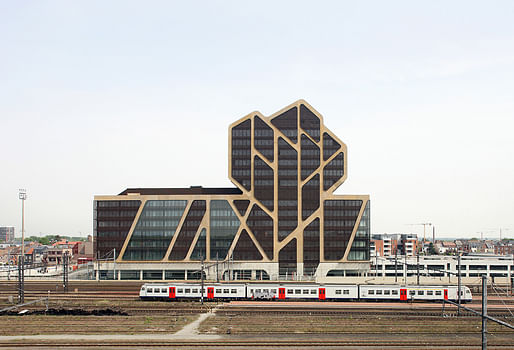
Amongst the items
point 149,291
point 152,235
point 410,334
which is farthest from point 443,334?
point 152,235

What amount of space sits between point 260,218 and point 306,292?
48.1 metres

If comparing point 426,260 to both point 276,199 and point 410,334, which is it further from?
point 410,334

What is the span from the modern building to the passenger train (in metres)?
43.5

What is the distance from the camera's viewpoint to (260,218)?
130 metres

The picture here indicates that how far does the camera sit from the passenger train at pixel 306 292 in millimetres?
82375

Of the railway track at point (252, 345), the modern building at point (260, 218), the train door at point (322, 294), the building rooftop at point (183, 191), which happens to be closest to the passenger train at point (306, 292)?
the train door at point (322, 294)

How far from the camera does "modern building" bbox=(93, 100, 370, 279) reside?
129 meters

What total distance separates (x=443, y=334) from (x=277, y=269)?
7240 cm

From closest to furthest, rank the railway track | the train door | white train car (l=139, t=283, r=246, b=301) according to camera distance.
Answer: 1. the railway track
2. the train door
3. white train car (l=139, t=283, r=246, b=301)

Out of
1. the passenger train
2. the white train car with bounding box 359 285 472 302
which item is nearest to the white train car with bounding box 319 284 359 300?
the passenger train

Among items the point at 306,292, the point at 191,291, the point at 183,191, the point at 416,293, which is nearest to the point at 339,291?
the point at 306,292

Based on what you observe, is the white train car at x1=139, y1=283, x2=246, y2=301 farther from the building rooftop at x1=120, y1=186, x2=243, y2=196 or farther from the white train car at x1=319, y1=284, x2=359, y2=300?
the building rooftop at x1=120, y1=186, x2=243, y2=196

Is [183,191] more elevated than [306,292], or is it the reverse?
[183,191]

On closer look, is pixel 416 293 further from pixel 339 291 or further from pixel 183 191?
pixel 183 191
